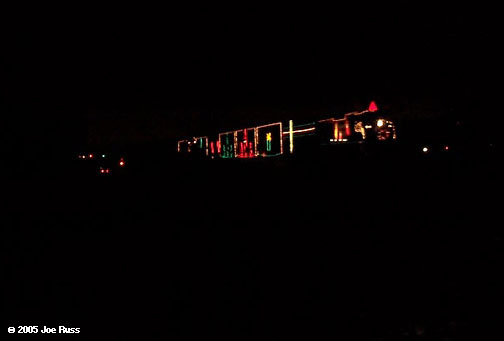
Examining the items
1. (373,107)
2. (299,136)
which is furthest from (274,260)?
(299,136)

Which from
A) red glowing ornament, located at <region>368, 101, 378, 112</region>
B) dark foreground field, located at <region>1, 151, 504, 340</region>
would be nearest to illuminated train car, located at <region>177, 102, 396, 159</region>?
red glowing ornament, located at <region>368, 101, 378, 112</region>

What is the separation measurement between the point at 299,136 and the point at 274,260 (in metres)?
7.41

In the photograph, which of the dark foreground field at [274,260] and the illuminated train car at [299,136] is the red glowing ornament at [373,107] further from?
the dark foreground field at [274,260]

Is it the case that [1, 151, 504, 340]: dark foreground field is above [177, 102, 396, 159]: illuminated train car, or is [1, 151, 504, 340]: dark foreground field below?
below

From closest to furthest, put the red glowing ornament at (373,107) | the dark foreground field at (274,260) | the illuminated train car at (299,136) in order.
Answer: the dark foreground field at (274,260) → the red glowing ornament at (373,107) → the illuminated train car at (299,136)

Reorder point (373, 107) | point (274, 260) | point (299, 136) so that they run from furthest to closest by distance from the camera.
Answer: point (299, 136), point (373, 107), point (274, 260)

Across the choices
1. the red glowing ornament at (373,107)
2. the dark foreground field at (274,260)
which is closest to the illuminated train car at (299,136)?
the red glowing ornament at (373,107)

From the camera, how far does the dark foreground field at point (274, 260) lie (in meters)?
2.99

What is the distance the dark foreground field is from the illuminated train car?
1.42 m

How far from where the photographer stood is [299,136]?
11.5 metres

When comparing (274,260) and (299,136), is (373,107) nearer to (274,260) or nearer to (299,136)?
(299,136)

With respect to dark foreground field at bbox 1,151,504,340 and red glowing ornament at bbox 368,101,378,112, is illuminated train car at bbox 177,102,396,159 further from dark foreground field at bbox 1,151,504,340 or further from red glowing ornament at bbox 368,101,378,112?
dark foreground field at bbox 1,151,504,340

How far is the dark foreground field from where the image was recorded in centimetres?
299

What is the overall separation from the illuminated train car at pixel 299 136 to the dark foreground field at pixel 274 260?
4.67 feet
